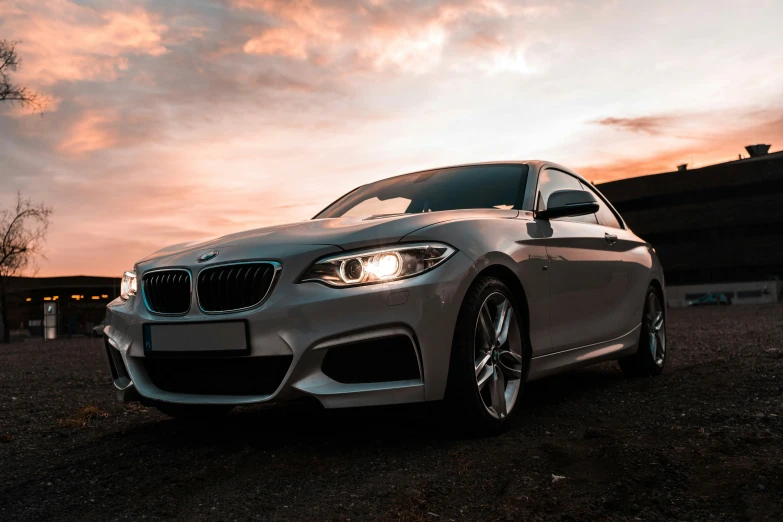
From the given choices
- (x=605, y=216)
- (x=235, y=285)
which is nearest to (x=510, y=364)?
(x=235, y=285)

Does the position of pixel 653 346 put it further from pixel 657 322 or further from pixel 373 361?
pixel 373 361

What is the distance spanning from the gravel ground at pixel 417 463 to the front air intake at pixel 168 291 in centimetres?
75

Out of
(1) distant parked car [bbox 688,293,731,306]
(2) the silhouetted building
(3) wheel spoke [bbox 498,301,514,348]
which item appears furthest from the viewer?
(2) the silhouetted building

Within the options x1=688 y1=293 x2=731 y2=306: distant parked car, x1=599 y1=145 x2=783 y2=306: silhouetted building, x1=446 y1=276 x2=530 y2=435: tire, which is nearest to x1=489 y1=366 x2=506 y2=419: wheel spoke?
x1=446 y1=276 x2=530 y2=435: tire

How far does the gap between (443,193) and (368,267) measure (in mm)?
1626

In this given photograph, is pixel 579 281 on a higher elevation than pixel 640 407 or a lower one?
higher

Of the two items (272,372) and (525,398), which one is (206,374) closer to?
(272,372)

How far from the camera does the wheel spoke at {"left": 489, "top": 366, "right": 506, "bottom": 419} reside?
12.4ft

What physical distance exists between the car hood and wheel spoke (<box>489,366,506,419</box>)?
0.84 meters

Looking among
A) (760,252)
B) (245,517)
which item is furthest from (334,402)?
(760,252)

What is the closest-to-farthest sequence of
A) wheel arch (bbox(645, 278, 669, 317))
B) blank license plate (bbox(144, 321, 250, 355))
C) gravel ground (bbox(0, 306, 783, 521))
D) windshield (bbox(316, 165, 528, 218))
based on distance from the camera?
gravel ground (bbox(0, 306, 783, 521)), blank license plate (bbox(144, 321, 250, 355)), windshield (bbox(316, 165, 528, 218)), wheel arch (bbox(645, 278, 669, 317))

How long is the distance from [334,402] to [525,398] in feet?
7.02

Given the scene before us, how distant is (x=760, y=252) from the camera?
2381 inches

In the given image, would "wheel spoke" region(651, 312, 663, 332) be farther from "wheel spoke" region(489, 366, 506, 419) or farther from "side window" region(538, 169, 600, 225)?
"wheel spoke" region(489, 366, 506, 419)
